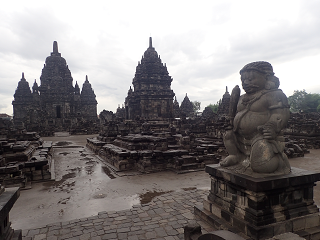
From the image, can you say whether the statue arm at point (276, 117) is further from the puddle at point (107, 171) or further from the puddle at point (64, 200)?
the puddle at point (107, 171)

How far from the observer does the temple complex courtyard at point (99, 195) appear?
4.39m

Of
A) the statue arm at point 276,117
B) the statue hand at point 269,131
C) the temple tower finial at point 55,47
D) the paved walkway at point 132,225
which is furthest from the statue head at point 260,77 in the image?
the temple tower finial at point 55,47

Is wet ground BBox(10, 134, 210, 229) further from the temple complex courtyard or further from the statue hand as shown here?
the statue hand

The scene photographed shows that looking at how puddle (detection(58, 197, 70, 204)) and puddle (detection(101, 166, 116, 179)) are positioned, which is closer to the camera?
puddle (detection(58, 197, 70, 204))

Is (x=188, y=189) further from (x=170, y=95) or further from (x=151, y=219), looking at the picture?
(x=170, y=95)

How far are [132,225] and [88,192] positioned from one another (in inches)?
104

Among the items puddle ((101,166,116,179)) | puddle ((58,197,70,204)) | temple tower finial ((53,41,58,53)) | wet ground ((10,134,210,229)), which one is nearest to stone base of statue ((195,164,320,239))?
wet ground ((10,134,210,229))

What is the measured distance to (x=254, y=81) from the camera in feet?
11.2

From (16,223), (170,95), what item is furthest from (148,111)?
(16,223)

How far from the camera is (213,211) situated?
3.78 meters

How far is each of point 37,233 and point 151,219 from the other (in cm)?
208

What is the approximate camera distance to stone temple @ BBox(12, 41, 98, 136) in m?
34.6

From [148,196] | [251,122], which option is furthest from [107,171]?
[251,122]

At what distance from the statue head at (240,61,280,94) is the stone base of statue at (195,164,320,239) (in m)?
1.47
